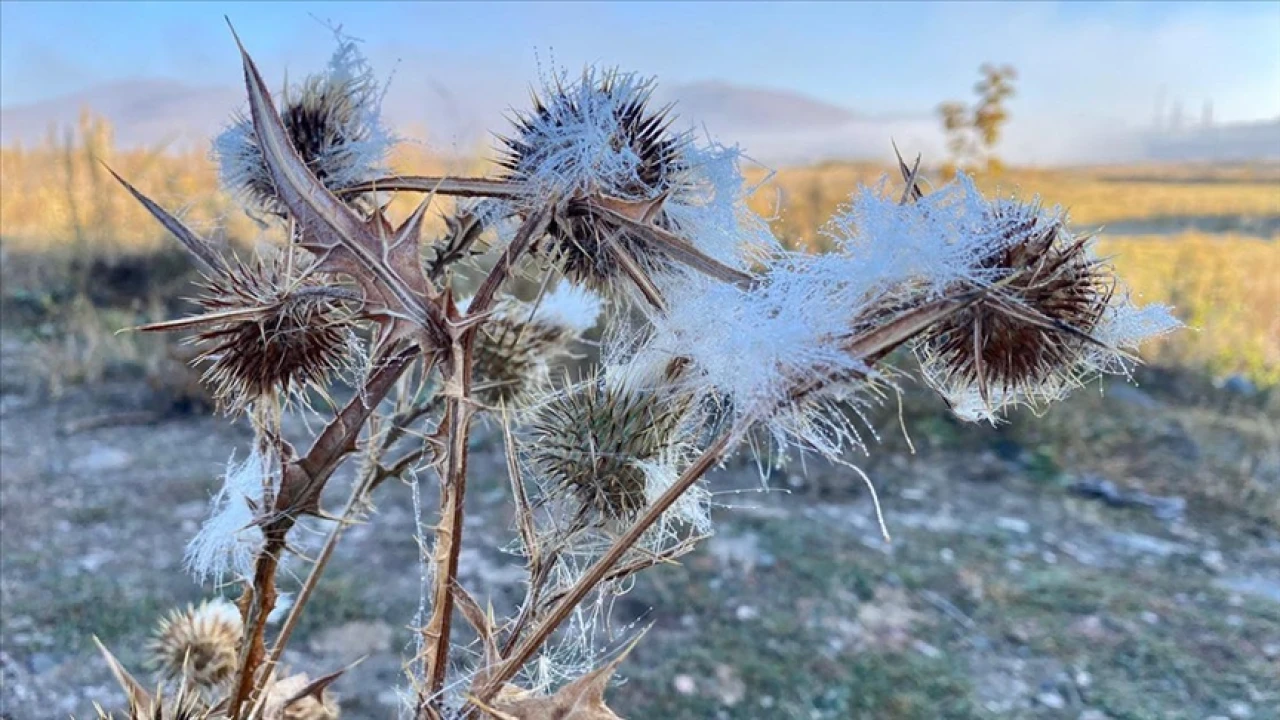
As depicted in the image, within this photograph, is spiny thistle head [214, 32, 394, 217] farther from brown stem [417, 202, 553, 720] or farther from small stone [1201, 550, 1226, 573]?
small stone [1201, 550, 1226, 573]

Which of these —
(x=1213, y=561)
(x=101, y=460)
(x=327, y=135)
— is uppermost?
(x=327, y=135)

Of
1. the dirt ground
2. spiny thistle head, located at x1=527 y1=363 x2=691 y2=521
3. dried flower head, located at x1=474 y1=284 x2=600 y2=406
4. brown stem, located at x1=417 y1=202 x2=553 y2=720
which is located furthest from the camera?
the dirt ground

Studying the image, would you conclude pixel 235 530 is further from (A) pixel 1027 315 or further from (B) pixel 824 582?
(B) pixel 824 582

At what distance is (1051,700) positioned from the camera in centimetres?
204

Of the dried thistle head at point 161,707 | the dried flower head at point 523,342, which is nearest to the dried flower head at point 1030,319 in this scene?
the dried flower head at point 523,342

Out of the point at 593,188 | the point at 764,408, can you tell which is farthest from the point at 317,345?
the point at 764,408

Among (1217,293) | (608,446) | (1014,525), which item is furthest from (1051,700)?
(1217,293)

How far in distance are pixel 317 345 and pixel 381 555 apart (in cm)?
191

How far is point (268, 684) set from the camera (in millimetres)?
814

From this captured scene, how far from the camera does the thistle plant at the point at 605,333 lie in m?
0.53

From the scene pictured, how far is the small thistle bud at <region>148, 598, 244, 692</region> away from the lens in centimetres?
114

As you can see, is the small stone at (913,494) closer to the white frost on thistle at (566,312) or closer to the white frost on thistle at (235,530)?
the white frost on thistle at (566,312)

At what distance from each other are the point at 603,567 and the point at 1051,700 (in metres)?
1.85

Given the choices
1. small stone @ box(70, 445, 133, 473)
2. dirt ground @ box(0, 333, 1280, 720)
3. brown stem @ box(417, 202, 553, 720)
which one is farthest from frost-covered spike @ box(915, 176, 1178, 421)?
small stone @ box(70, 445, 133, 473)
